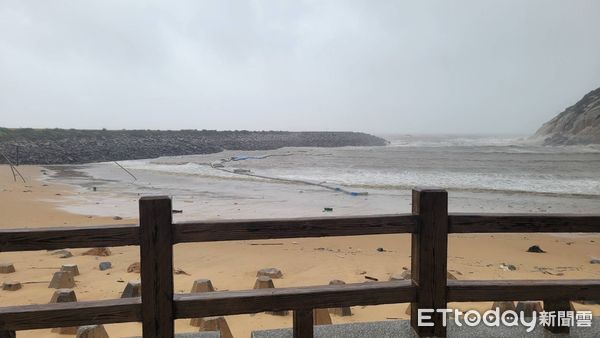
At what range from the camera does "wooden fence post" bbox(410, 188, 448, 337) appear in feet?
9.36

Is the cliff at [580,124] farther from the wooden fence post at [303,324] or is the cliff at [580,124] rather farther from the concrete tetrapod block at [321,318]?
the wooden fence post at [303,324]

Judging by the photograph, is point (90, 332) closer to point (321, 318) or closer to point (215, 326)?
point (215, 326)

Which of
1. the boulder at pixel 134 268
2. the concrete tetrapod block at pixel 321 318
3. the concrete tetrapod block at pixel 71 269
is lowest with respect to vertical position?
the boulder at pixel 134 268

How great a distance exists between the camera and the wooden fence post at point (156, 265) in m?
2.62

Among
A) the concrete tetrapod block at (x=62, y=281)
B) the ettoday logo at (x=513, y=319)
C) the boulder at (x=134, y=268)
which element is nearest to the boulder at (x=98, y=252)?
the boulder at (x=134, y=268)

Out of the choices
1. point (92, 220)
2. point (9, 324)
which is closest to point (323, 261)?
point (9, 324)

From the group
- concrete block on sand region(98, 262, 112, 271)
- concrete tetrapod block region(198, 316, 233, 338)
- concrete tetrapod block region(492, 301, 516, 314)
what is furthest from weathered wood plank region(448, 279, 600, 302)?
concrete block on sand region(98, 262, 112, 271)

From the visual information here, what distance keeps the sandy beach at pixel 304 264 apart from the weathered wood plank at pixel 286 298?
5.57ft

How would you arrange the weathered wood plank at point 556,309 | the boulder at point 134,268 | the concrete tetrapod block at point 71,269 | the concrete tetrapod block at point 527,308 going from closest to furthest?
the weathered wood plank at point 556,309, the concrete tetrapod block at point 527,308, the concrete tetrapod block at point 71,269, the boulder at point 134,268

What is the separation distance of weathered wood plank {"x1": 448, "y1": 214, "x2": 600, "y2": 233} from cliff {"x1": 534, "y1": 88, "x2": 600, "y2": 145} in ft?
257

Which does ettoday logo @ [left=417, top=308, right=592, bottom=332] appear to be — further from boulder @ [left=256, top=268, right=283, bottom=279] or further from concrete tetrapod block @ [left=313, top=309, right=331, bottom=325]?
boulder @ [left=256, top=268, right=283, bottom=279]

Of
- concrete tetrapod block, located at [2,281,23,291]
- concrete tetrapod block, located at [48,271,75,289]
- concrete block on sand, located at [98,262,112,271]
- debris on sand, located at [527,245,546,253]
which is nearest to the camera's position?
concrete tetrapod block, located at [2,281,23,291]

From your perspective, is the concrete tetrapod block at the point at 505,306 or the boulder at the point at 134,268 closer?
the concrete tetrapod block at the point at 505,306

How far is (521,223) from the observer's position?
294 cm
